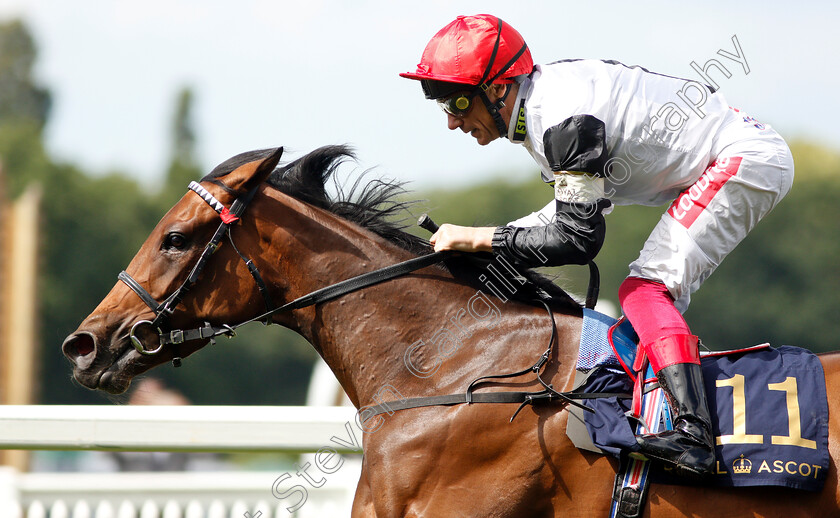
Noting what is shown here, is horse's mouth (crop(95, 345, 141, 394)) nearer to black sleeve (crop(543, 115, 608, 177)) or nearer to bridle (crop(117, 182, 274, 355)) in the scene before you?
bridle (crop(117, 182, 274, 355))

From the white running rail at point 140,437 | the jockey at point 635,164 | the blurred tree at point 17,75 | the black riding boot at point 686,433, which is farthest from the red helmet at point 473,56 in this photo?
the blurred tree at point 17,75

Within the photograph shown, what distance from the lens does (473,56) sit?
3.27 metres

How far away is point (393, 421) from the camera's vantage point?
126 inches

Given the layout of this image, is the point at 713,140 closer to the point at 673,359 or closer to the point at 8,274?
the point at 673,359

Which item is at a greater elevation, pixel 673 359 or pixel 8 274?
pixel 673 359

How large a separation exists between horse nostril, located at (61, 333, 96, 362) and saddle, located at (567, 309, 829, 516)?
72.0 inches

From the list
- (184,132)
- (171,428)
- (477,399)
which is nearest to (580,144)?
(477,399)

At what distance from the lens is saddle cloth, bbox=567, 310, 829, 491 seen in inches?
113

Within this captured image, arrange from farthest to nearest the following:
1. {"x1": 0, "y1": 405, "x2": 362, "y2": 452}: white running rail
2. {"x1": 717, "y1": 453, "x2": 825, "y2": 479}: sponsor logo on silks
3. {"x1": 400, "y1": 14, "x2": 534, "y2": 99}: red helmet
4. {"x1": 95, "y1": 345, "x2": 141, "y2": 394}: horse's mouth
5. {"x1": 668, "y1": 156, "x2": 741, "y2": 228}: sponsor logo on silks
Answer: {"x1": 0, "y1": 405, "x2": 362, "y2": 452}: white running rail < {"x1": 95, "y1": 345, "x2": 141, "y2": 394}: horse's mouth < {"x1": 400, "y1": 14, "x2": 534, "y2": 99}: red helmet < {"x1": 668, "y1": 156, "x2": 741, "y2": 228}: sponsor logo on silks < {"x1": 717, "y1": 453, "x2": 825, "y2": 479}: sponsor logo on silks

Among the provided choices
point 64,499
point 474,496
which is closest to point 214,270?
point 474,496

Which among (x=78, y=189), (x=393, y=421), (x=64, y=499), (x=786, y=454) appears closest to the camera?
(x=786, y=454)

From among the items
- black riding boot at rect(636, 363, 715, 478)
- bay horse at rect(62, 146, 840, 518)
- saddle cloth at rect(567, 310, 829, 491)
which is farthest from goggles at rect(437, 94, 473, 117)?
black riding boot at rect(636, 363, 715, 478)

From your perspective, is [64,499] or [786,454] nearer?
[786,454]

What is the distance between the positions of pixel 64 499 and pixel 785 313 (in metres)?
47.0
